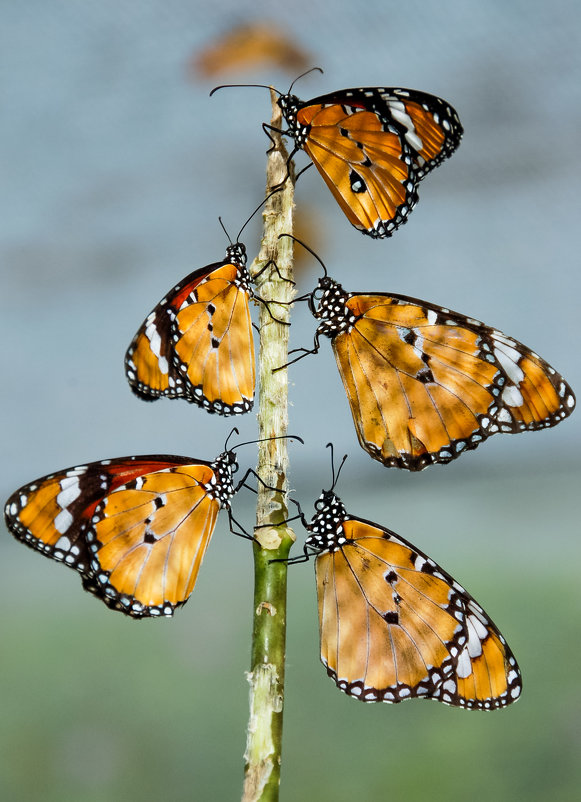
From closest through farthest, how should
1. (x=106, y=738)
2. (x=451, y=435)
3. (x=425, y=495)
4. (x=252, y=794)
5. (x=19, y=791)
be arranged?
1. (x=252, y=794)
2. (x=451, y=435)
3. (x=19, y=791)
4. (x=106, y=738)
5. (x=425, y=495)

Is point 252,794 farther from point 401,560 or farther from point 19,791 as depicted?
point 19,791

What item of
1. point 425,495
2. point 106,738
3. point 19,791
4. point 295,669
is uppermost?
point 425,495

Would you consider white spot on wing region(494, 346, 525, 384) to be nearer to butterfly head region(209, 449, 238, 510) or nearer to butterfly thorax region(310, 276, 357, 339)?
butterfly thorax region(310, 276, 357, 339)

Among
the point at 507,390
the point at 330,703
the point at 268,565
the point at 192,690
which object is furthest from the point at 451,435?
the point at 192,690

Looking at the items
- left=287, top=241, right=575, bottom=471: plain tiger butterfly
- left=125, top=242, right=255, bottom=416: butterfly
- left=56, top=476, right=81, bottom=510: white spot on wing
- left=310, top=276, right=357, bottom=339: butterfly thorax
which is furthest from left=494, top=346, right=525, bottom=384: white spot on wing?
left=56, top=476, right=81, bottom=510: white spot on wing

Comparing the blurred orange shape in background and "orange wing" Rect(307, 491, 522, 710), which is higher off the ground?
the blurred orange shape in background

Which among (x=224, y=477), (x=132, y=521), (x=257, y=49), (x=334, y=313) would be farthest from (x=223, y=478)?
(x=257, y=49)
